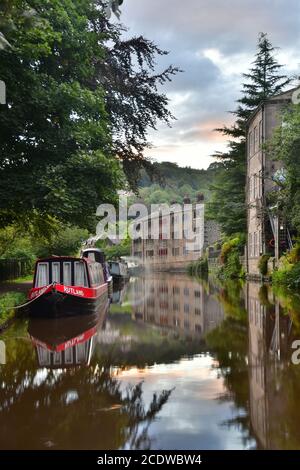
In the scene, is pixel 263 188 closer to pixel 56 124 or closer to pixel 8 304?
pixel 56 124

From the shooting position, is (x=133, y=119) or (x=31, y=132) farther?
(x=133, y=119)

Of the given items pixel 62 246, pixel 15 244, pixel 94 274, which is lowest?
pixel 94 274

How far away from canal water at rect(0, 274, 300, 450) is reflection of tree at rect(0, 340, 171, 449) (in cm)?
1

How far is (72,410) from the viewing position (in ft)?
25.6

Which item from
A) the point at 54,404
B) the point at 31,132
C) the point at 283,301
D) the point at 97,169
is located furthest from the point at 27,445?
the point at 283,301

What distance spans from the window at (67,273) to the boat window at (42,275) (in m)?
0.69

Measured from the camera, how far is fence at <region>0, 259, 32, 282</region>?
35312mm

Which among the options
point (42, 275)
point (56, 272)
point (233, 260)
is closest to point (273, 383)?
point (56, 272)

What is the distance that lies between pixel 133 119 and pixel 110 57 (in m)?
3.08

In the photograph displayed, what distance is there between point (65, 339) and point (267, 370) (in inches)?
253

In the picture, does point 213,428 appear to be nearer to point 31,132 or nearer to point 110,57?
point 31,132

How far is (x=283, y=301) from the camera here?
2361 centimetres

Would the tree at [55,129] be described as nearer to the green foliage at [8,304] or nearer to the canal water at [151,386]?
the green foliage at [8,304]

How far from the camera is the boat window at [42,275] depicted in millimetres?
21031
